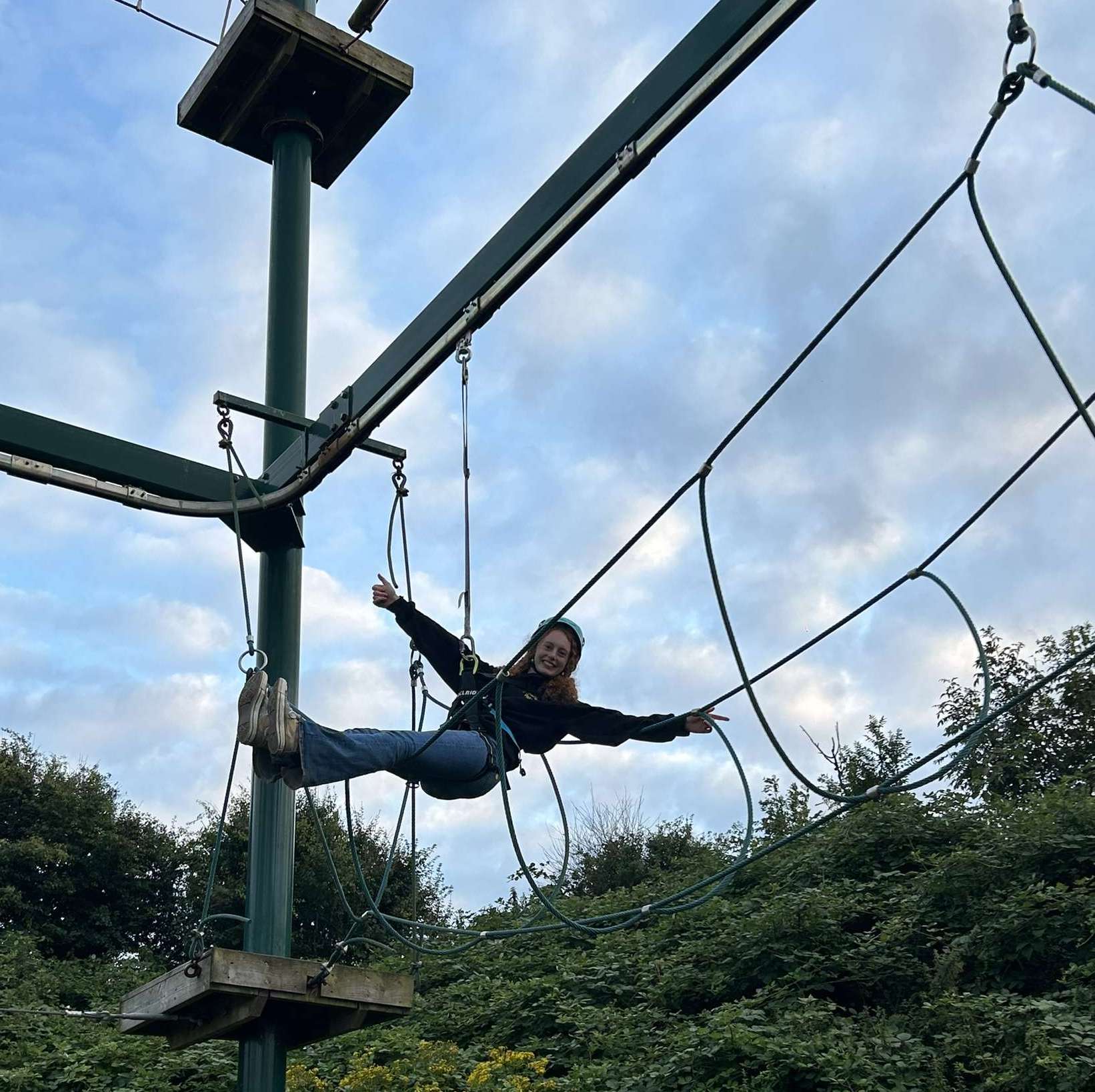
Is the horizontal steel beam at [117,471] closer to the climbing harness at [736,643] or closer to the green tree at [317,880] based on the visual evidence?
the climbing harness at [736,643]

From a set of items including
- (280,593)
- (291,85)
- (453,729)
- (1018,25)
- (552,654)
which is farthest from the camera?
(291,85)

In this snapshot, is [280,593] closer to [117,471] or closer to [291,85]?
[117,471]

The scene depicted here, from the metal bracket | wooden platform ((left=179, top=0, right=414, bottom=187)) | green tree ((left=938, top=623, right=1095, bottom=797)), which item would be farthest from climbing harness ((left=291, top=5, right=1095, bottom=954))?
green tree ((left=938, top=623, right=1095, bottom=797))

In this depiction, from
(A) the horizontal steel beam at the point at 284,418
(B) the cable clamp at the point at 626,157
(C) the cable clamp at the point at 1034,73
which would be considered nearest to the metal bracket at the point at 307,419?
(A) the horizontal steel beam at the point at 284,418

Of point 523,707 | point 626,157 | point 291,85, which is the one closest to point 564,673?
point 523,707

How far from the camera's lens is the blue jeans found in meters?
4.29

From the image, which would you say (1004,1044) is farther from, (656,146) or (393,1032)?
(656,146)

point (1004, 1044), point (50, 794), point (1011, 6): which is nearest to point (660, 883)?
point (1004, 1044)

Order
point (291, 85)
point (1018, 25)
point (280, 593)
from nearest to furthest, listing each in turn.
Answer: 1. point (1018, 25)
2. point (280, 593)
3. point (291, 85)

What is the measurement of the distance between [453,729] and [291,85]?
9.14 ft

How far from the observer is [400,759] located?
442cm

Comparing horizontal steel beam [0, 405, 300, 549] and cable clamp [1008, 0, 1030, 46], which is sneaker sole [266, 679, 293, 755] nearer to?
horizontal steel beam [0, 405, 300, 549]

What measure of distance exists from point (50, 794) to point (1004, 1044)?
11.4m

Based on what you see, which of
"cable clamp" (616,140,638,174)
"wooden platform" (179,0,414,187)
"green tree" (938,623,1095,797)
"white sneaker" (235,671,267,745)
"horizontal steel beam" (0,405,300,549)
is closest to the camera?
"cable clamp" (616,140,638,174)
